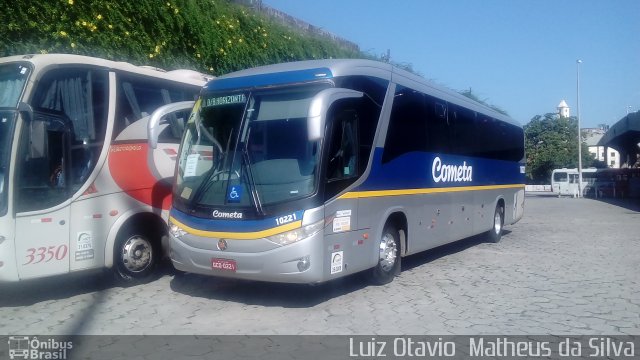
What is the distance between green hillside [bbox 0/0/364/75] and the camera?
1031 cm

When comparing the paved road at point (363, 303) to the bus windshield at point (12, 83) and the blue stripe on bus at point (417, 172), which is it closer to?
the blue stripe on bus at point (417, 172)

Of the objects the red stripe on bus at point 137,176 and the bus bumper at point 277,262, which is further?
the red stripe on bus at point 137,176

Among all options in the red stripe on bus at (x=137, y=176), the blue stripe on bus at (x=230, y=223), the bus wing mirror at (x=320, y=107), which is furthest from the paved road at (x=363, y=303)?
the bus wing mirror at (x=320, y=107)

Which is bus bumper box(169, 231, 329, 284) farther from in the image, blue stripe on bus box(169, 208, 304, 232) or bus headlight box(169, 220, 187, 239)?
bus headlight box(169, 220, 187, 239)

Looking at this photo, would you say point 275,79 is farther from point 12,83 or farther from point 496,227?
point 496,227

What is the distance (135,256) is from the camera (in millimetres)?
8688

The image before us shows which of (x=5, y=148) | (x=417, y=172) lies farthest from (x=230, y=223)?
(x=417, y=172)

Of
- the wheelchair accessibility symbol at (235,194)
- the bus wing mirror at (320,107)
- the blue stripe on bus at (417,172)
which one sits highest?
the bus wing mirror at (320,107)

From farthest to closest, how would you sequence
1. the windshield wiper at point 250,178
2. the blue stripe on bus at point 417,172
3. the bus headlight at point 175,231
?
the blue stripe on bus at point 417,172 → the bus headlight at point 175,231 → the windshield wiper at point 250,178

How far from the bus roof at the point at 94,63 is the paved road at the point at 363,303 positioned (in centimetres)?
329

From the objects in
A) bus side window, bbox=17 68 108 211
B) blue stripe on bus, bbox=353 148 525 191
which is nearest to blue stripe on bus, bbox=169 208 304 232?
blue stripe on bus, bbox=353 148 525 191

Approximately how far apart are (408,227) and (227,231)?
3.41 metres

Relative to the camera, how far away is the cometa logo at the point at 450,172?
1045 cm

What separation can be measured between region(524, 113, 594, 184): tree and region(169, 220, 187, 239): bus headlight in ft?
222
